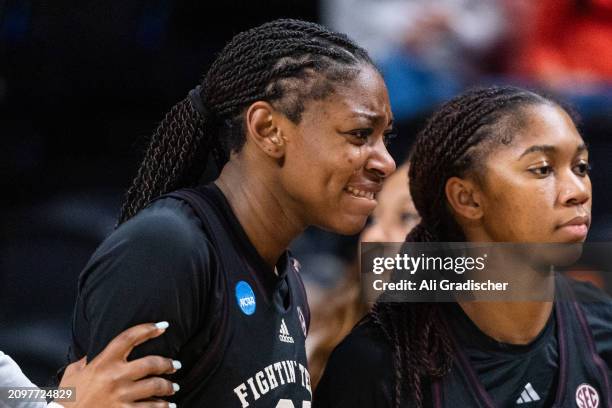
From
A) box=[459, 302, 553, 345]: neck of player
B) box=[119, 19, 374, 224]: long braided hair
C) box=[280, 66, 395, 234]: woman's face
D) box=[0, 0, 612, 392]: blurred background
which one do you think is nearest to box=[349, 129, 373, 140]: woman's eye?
box=[280, 66, 395, 234]: woman's face

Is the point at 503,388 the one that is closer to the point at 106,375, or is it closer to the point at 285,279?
the point at 285,279

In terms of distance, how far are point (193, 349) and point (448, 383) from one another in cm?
66

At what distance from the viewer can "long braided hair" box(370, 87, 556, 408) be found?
2.19 m

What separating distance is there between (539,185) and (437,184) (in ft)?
0.90

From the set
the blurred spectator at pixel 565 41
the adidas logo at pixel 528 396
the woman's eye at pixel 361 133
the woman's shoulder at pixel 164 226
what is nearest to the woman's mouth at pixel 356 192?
the woman's eye at pixel 361 133

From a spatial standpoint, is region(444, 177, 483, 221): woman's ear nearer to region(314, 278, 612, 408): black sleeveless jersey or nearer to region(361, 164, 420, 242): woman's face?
region(314, 278, 612, 408): black sleeveless jersey

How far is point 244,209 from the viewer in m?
2.02

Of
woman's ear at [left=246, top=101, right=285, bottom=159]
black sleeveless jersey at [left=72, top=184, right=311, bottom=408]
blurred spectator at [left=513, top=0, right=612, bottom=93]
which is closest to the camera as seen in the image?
black sleeveless jersey at [left=72, top=184, right=311, bottom=408]

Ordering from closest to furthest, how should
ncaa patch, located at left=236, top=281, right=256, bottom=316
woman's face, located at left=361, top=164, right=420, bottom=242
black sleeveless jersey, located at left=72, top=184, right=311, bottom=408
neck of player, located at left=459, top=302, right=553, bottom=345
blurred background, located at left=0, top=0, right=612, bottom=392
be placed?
black sleeveless jersey, located at left=72, top=184, right=311, bottom=408, ncaa patch, located at left=236, top=281, right=256, bottom=316, neck of player, located at left=459, top=302, right=553, bottom=345, woman's face, located at left=361, top=164, right=420, bottom=242, blurred background, located at left=0, top=0, right=612, bottom=392

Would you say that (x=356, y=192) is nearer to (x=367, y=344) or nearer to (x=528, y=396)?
(x=367, y=344)

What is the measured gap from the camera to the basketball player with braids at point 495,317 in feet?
7.13

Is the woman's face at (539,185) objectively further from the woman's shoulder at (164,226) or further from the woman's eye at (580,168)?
the woman's shoulder at (164,226)

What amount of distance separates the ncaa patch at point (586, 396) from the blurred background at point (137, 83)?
1.26 m

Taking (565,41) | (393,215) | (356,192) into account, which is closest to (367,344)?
(356,192)
